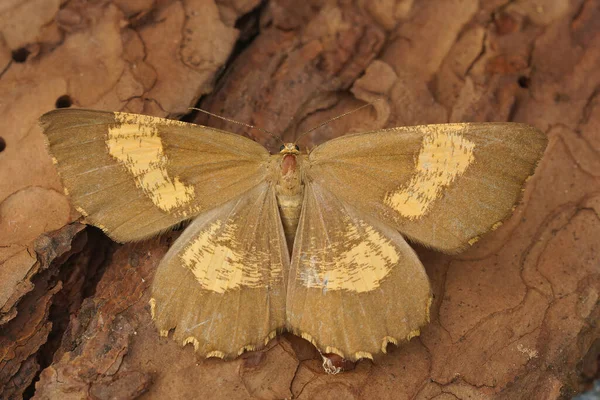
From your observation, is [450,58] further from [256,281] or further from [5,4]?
[5,4]

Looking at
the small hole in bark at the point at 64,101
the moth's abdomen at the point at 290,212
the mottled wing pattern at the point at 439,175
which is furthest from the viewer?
the small hole in bark at the point at 64,101

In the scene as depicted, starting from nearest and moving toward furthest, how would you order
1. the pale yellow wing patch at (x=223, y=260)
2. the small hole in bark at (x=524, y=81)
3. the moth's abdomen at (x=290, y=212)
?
the pale yellow wing patch at (x=223, y=260) → the moth's abdomen at (x=290, y=212) → the small hole in bark at (x=524, y=81)

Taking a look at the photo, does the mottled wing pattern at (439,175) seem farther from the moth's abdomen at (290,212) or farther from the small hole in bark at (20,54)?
the small hole in bark at (20,54)

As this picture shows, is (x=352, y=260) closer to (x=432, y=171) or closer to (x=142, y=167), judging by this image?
(x=432, y=171)

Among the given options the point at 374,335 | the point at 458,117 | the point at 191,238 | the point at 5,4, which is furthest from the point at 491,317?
the point at 5,4

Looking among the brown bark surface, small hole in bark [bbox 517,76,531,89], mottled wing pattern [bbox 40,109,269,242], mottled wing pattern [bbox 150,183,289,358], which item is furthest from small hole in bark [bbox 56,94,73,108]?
small hole in bark [bbox 517,76,531,89]

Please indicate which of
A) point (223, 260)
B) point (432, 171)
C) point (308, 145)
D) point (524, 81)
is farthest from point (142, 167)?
point (524, 81)

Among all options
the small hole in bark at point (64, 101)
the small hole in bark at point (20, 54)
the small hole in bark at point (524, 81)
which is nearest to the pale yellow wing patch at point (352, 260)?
the small hole in bark at point (524, 81)
